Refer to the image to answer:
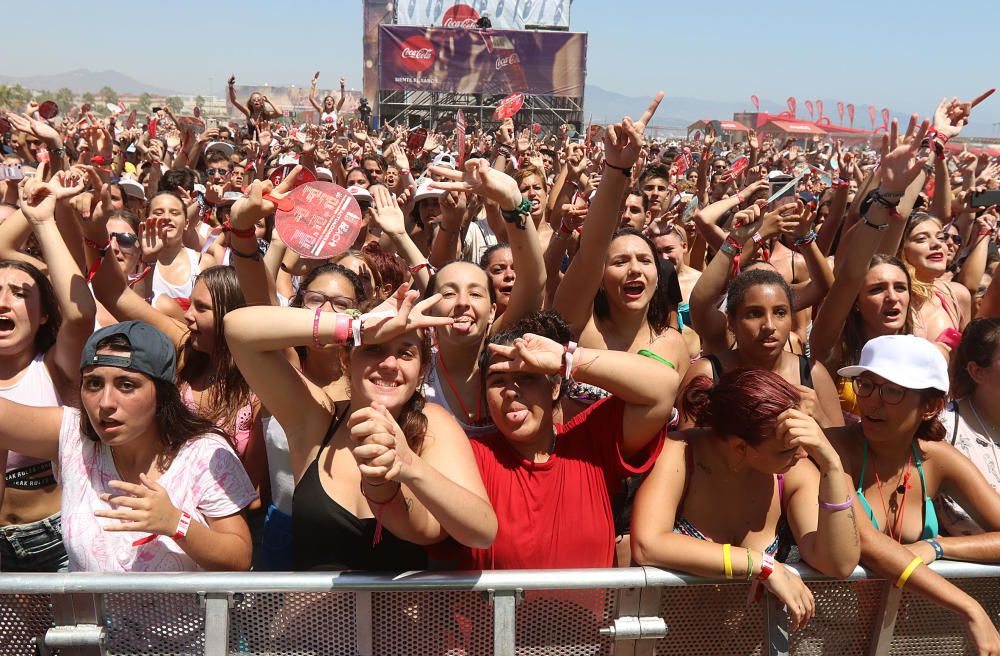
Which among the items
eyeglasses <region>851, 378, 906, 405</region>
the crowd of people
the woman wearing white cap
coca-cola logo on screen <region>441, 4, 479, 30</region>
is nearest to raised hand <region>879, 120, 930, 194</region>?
the crowd of people

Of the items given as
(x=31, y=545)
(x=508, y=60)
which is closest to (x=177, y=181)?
(x=31, y=545)

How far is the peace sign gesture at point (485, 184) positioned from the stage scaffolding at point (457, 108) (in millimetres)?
33374

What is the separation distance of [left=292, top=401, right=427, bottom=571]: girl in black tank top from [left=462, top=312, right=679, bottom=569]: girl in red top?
23cm

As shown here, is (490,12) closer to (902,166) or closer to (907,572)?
(902,166)

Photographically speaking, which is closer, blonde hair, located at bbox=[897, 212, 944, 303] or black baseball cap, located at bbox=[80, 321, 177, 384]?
black baseball cap, located at bbox=[80, 321, 177, 384]

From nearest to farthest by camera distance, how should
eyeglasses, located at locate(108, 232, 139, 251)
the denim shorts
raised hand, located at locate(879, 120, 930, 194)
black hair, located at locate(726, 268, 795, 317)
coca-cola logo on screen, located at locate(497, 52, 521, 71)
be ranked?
1. the denim shorts
2. black hair, located at locate(726, 268, 795, 317)
3. raised hand, located at locate(879, 120, 930, 194)
4. eyeglasses, located at locate(108, 232, 139, 251)
5. coca-cola logo on screen, located at locate(497, 52, 521, 71)

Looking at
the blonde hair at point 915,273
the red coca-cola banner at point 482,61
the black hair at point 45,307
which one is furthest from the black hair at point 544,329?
the red coca-cola banner at point 482,61

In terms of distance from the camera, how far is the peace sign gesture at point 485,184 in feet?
9.77

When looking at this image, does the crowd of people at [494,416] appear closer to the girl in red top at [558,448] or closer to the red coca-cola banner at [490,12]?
the girl in red top at [558,448]

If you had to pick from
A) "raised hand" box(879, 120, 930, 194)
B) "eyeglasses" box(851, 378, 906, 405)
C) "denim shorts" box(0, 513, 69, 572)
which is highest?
"raised hand" box(879, 120, 930, 194)

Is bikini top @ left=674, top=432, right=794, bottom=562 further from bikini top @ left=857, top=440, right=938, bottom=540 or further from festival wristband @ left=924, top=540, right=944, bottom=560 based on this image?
festival wristband @ left=924, top=540, right=944, bottom=560

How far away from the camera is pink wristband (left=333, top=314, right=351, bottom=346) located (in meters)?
2.12

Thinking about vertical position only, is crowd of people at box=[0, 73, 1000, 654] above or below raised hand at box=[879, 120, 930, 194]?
below

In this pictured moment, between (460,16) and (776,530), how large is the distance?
40.6m
